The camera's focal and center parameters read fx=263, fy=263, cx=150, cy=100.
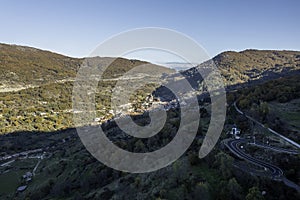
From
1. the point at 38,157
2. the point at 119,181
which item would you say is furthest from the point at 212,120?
the point at 38,157

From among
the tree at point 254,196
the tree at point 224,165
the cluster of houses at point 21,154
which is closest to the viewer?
the tree at point 254,196

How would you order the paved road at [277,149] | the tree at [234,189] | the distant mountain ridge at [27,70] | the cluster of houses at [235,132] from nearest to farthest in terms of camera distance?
the tree at [234,189] < the paved road at [277,149] < the cluster of houses at [235,132] < the distant mountain ridge at [27,70]

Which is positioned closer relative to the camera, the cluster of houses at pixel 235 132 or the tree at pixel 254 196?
the tree at pixel 254 196

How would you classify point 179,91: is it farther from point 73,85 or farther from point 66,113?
point 66,113

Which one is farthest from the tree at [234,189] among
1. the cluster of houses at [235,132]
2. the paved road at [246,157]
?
the cluster of houses at [235,132]

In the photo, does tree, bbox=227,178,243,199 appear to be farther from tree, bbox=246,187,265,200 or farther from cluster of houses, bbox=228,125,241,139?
cluster of houses, bbox=228,125,241,139

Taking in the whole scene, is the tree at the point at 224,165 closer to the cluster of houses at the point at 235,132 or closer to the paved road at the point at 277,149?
the paved road at the point at 277,149

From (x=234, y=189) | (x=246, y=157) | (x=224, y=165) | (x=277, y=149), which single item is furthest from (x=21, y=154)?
(x=234, y=189)

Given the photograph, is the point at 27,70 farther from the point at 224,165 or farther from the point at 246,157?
the point at 224,165

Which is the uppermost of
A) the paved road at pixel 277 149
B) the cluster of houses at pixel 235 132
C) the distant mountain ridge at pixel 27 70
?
the distant mountain ridge at pixel 27 70
